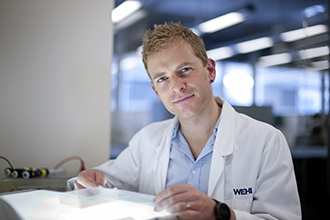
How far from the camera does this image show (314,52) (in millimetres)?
Result: 2816

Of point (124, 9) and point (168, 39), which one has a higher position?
point (124, 9)

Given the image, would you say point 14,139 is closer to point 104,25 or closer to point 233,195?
point 104,25

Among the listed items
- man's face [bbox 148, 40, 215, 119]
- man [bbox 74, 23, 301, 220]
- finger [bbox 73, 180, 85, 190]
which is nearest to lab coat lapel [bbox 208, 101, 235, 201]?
man [bbox 74, 23, 301, 220]

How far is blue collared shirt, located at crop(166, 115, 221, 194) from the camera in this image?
1.16m

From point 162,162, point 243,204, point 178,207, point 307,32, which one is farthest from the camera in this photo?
point 307,32

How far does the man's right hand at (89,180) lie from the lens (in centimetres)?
106

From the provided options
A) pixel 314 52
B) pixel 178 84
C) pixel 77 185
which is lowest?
pixel 77 185

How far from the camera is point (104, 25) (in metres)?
1.67

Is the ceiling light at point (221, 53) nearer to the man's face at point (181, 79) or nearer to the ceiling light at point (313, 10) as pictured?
the ceiling light at point (313, 10)

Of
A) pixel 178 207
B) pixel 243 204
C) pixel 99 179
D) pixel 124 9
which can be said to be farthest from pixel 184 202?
pixel 124 9

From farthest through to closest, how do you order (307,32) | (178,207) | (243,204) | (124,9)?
(307,32)
(124,9)
(243,204)
(178,207)

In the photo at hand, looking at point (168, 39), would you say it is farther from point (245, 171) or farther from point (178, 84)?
point (245, 171)

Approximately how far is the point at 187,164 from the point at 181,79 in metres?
0.38

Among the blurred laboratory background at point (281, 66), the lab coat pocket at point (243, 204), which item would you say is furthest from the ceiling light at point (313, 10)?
the lab coat pocket at point (243, 204)
